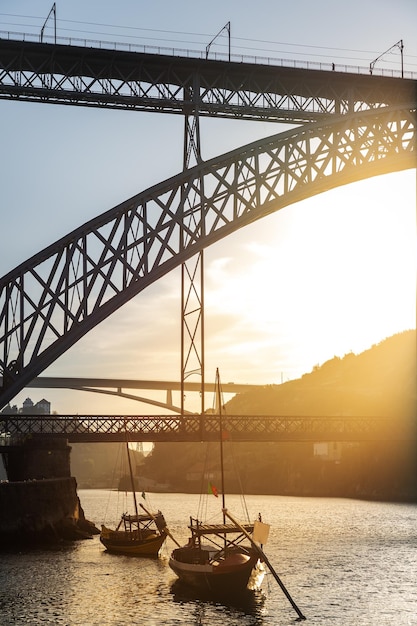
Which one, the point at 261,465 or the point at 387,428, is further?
the point at 261,465

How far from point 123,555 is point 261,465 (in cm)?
11368

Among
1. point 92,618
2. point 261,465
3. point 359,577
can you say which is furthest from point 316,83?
point 261,465

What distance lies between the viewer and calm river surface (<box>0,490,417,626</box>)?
3900 centimetres

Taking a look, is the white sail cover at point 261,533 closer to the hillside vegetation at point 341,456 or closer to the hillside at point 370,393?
the hillside vegetation at point 341,456

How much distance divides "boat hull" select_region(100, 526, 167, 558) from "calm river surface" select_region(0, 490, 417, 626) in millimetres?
1109

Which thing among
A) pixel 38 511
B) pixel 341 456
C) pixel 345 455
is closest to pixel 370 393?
pixel 341 456

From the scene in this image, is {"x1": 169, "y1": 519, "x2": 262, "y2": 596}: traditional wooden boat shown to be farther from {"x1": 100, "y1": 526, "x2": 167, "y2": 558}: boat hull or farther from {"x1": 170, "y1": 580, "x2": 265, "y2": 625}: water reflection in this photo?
{"x1": 100, "y1": 526, "x2": 167, "y2": 558}: boat hull

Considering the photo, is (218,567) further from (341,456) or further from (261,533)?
(341,456)

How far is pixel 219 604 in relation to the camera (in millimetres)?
42500

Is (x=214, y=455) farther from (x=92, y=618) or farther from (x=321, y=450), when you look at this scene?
(x=92, y=618)

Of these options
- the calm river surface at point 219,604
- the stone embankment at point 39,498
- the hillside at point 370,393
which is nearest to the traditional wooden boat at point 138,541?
the calm river surface at point 219,604

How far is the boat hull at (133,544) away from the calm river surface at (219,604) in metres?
1.11

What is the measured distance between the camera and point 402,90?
58719mm

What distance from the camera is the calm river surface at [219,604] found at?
39.0 metres
